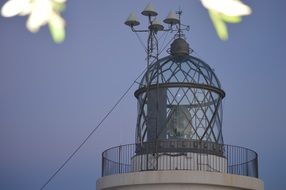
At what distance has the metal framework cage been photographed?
18.5m

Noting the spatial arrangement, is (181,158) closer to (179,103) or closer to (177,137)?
(177,137)

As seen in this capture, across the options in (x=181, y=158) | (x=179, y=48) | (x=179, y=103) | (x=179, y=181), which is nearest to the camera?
(x=179, y=181)

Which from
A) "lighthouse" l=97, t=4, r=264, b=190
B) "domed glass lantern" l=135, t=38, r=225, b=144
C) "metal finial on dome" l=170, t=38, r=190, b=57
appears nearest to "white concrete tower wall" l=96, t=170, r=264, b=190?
"lighthouse" l=97, t=4, r=264, b=190

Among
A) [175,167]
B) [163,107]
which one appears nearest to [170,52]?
[163,107]

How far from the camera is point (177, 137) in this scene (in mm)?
18312

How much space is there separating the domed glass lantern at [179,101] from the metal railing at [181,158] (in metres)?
0.32

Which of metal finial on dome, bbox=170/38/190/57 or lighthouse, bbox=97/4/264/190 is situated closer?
lighthouse, bbox=97/4/264/190

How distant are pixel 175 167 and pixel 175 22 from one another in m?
5.86

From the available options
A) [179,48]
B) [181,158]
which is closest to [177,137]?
[181,158]

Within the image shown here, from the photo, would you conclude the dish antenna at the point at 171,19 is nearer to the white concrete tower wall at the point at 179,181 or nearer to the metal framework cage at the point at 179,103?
the metal framework cage at the point at 179,103

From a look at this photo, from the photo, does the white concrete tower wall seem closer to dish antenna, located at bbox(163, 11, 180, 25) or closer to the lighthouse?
the lighthouse

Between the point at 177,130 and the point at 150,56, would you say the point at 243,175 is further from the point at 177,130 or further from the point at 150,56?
the point at 150,56

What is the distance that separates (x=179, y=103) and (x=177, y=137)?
1.29 m

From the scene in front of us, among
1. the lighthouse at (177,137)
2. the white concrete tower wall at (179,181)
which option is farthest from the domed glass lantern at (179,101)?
the white concrete tower wall at (179,181)
